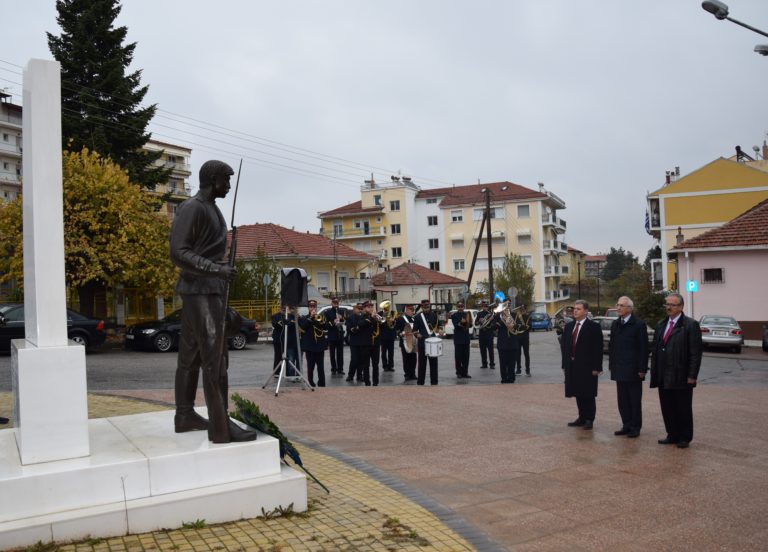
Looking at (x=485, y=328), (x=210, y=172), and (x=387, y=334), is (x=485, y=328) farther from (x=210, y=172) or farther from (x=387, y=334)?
(x=210, y=172)

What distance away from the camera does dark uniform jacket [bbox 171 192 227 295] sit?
6.00m

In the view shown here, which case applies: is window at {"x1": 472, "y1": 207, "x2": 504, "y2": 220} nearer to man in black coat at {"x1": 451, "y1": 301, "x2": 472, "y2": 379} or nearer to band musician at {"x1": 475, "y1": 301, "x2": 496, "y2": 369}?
band musician at {"x1": 475, "y1": 301, "x2": 496, "y2": 369}

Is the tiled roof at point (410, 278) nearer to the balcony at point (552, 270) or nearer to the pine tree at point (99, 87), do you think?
the balcony at point (552, 270)

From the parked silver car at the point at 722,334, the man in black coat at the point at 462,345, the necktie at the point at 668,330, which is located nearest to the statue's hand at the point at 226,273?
the necktie at the point at 668,330

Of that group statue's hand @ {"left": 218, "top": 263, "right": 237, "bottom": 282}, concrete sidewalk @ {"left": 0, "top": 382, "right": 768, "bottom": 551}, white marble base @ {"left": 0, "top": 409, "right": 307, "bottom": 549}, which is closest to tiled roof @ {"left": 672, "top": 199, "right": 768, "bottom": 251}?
concrete sidewalk @ {"left": 0, "top": 382, "right": 768, "bottom": 551}

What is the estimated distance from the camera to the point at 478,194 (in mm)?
70125

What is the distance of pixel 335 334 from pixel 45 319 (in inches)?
465

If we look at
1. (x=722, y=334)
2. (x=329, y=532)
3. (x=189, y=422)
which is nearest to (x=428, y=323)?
(x=189, y=422)

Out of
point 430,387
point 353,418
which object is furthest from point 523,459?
point 430,387

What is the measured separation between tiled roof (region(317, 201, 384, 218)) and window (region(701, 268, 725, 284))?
45.1m

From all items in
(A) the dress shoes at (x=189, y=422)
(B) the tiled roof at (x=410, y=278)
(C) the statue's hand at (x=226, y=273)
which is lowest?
(A) the dress shoes at (x=189, y=422)

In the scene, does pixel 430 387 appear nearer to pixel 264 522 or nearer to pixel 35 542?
pixel 264 522

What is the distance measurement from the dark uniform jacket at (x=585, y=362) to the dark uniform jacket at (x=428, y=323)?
613cm

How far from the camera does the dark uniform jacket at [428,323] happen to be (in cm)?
1595
